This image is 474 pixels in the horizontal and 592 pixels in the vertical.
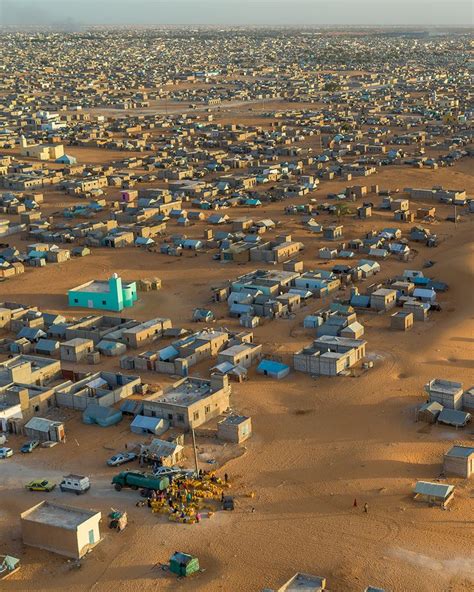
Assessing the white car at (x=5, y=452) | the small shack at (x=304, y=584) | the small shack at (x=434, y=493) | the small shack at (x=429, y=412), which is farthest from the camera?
the small shack at (x=429, y=412)

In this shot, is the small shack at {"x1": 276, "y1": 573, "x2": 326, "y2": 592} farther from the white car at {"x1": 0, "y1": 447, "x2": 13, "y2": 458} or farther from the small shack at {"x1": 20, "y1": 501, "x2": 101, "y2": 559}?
the white car at {"x1": 0, "y1": 447, "x2": 13, "y2": 458}

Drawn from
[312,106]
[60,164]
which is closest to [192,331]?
[60,164]

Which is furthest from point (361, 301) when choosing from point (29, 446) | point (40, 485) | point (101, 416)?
point (40, 485)

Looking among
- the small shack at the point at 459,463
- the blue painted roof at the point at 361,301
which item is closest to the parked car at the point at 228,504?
the small shack at the point at 459,463

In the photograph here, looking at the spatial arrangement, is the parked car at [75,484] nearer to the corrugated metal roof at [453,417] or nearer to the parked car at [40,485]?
the parked car at [40,485]

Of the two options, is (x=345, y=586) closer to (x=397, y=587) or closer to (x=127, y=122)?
(x=397, y=587)

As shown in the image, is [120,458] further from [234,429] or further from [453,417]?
[453,417]

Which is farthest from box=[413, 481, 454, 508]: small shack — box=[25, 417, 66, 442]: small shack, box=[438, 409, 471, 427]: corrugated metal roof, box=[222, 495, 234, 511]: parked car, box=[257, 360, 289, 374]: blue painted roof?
box=[25, 417, 66, 442]: small shack
